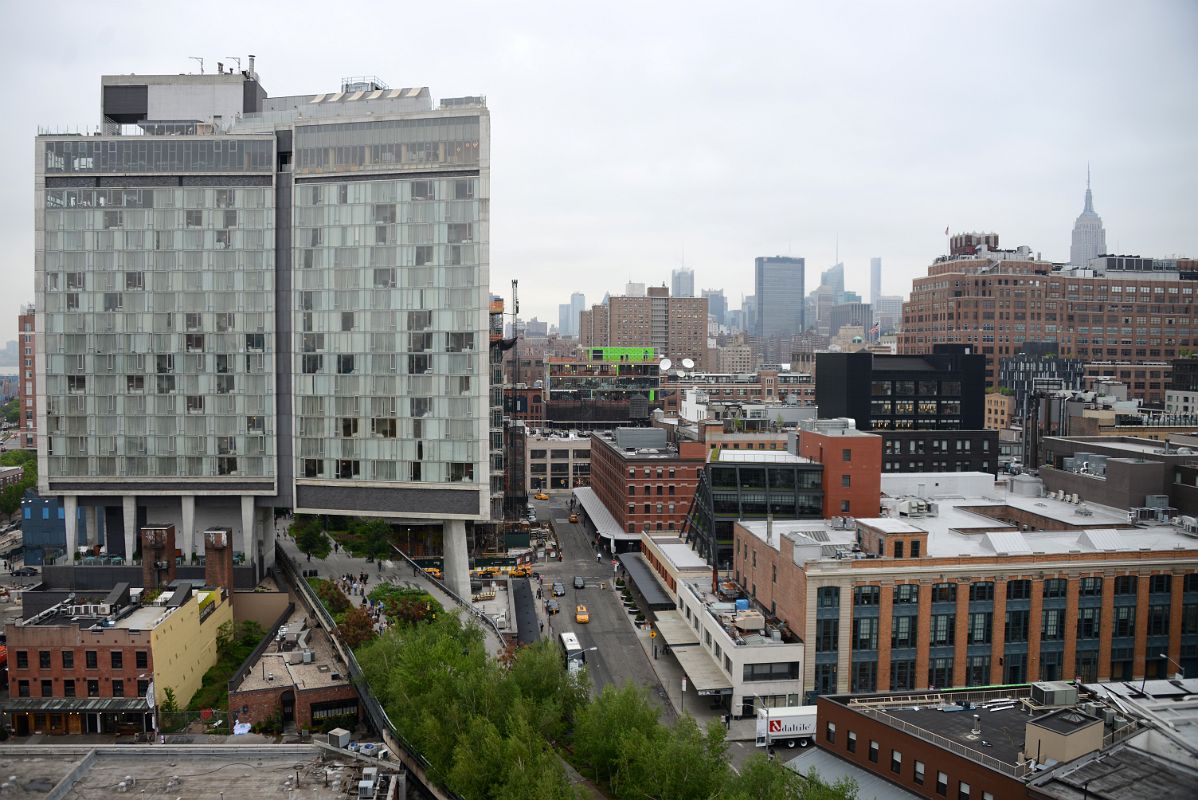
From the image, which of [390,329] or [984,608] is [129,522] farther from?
[984,608]

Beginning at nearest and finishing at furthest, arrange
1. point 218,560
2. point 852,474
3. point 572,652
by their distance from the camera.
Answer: point 572,652 → point 218,560 → point 852,474

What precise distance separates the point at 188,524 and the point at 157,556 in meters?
8.34

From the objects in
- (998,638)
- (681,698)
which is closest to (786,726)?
(681,698)

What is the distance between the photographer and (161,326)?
87688mm

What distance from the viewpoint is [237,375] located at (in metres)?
87.6

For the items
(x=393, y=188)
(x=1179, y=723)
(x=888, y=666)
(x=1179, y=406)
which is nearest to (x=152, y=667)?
(x=393, y=188)

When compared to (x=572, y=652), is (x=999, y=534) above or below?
above

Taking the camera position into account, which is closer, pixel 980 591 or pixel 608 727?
pixel 608 727

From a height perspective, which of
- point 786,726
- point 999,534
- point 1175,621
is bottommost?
point 786,726

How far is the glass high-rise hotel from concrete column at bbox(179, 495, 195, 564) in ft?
0.44

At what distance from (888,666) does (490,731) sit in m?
30.9

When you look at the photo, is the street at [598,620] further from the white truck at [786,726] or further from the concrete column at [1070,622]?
the concrete column at [1070,622]

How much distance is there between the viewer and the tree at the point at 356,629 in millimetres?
68500

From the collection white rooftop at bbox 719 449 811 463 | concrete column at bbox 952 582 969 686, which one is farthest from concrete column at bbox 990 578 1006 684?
white rooftop at bbox 719 449 811 463
